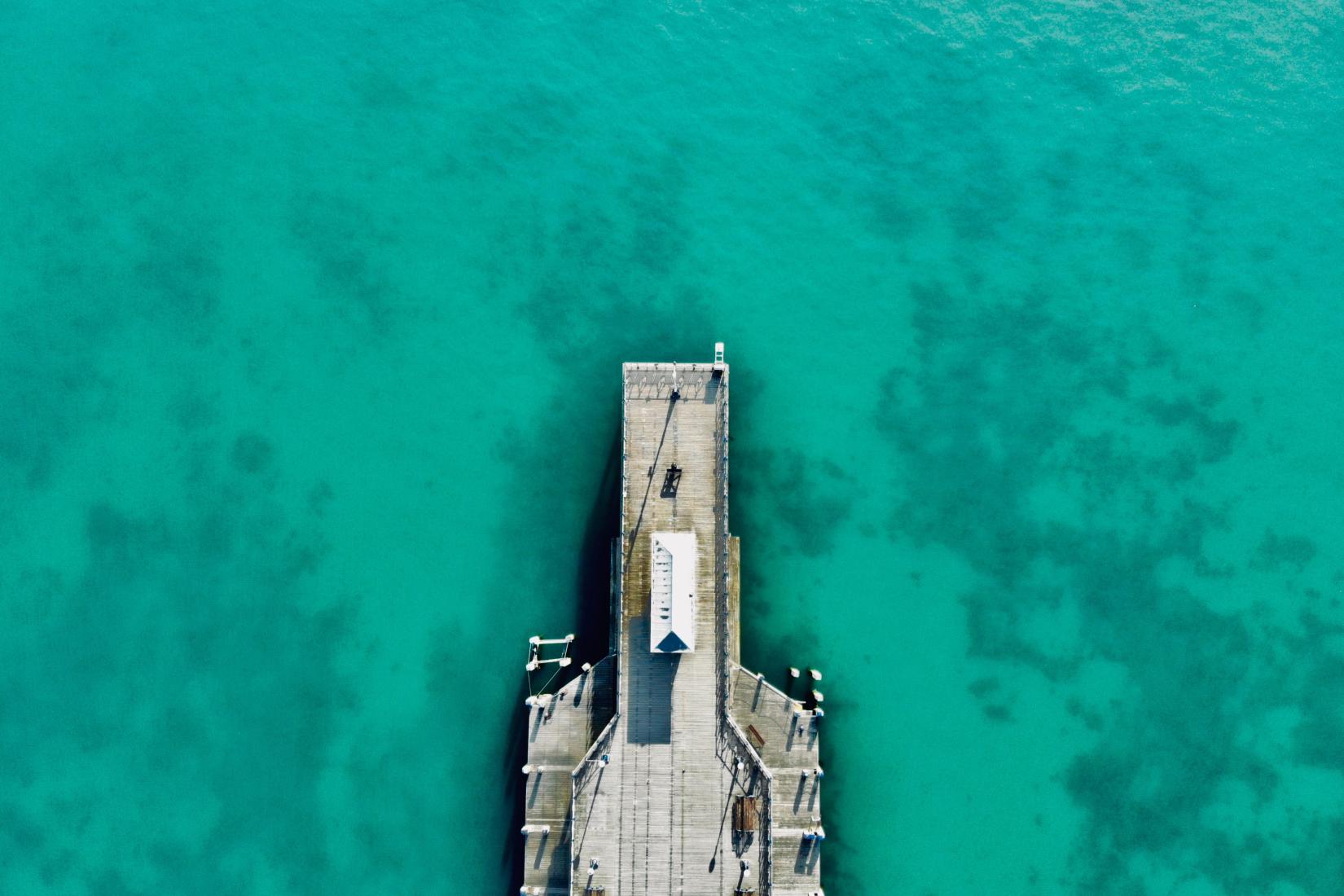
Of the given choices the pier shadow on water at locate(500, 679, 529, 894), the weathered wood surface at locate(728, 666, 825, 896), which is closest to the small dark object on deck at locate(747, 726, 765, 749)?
the weathered wood surface at locate(728, 666, 825, 896)

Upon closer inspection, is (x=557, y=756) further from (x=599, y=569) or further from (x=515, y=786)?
(x=599, y=569)

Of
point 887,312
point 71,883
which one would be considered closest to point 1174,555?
point 887,312

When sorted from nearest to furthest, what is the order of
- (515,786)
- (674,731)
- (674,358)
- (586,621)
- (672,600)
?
(672,600)
(674,731)
(515,786)
(586,621)
(674,358)

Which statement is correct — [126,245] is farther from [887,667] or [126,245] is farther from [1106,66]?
[1106,66]

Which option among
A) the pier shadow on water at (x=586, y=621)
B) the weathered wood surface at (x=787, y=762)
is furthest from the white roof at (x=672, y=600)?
the weathered wood surface at (x=787, y=762)

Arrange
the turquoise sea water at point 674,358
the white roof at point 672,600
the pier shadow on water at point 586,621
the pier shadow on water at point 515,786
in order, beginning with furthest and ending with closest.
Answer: the turquoise sea water at point 674,358 < the pier shadow on water at point 586,621 < the pier shadow on water at point 515,786 < the white roof at point 672,600

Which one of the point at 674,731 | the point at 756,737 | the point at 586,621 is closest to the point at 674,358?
the point at 586,621

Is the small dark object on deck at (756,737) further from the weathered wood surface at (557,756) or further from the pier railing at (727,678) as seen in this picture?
the weathered wood surface at (557,756)
